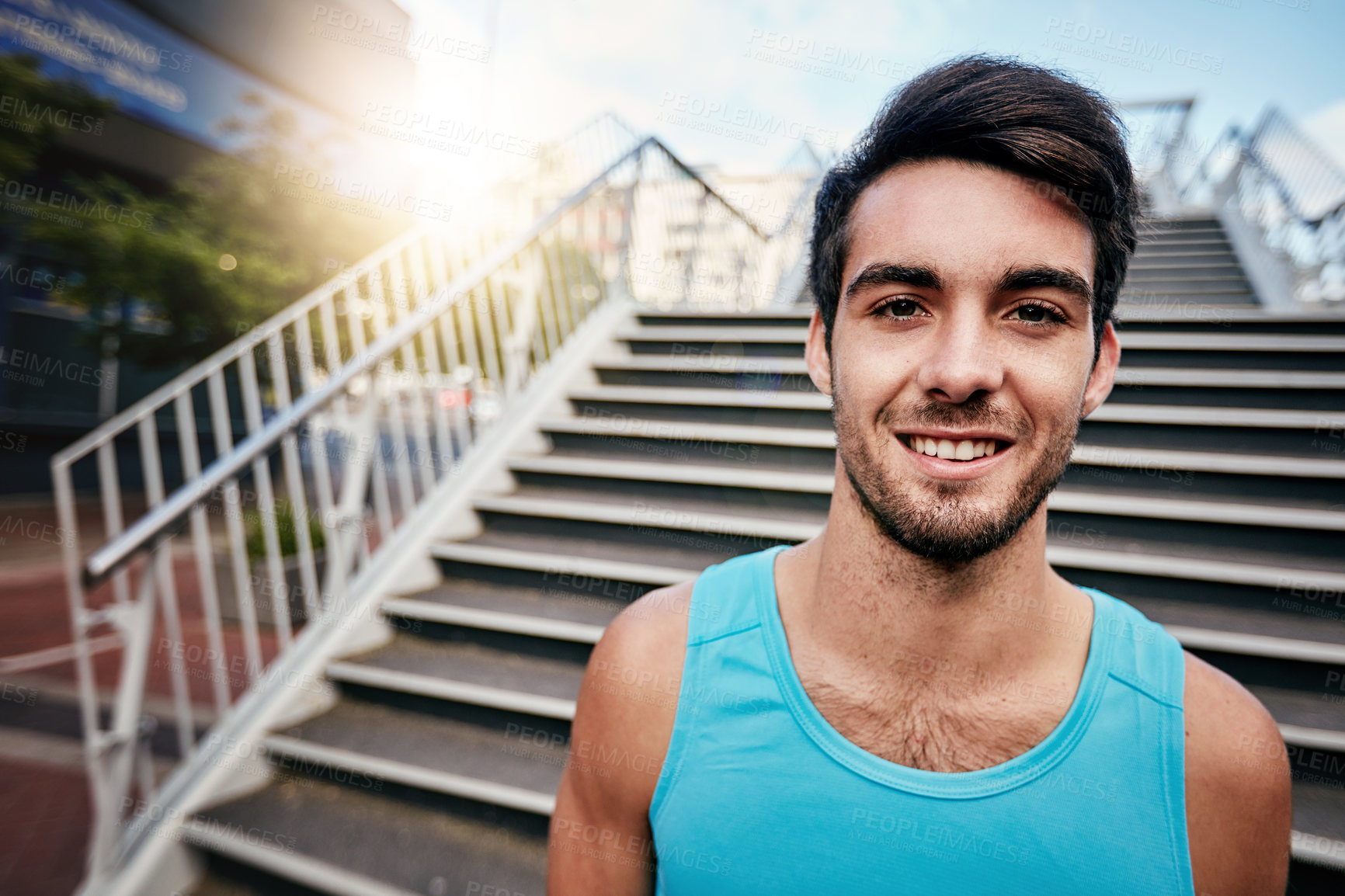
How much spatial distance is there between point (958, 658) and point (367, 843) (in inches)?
88.2

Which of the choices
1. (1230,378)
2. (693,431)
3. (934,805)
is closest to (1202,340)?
(1230,378)

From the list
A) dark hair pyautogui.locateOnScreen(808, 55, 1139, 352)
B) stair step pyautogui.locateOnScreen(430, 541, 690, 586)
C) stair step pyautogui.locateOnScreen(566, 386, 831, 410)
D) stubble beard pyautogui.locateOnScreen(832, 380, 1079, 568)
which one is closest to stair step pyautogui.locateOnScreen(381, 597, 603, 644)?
stair step pyautogui.locateOnScreen(430, 541, 690, 586)

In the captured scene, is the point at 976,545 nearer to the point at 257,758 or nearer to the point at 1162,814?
the point at 1162,814

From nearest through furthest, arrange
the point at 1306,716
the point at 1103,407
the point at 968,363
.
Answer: the point at 968,363 < the point at 1306,716 < the point at 1103,407

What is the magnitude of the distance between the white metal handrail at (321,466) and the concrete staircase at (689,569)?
0.24 metres

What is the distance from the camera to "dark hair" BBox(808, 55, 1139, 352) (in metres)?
1.06

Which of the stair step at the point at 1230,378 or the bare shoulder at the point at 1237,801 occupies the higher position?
the stair step at the point at 1230,378

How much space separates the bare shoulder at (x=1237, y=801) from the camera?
39.0 inches

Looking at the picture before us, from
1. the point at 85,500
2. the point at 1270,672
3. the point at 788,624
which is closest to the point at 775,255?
the point at 1270,672

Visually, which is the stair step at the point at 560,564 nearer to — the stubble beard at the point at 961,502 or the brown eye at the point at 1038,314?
the stubble beard at the point at 961,502

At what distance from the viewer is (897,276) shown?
105 cm

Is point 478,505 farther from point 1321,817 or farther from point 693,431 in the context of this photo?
point 1321,817

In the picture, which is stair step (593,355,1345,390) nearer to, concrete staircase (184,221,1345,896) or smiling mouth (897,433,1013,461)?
concrete staircase (184,221,1345,896)

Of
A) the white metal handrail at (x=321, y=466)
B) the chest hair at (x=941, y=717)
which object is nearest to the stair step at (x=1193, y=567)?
the chest hair at (x=941, y=717)
